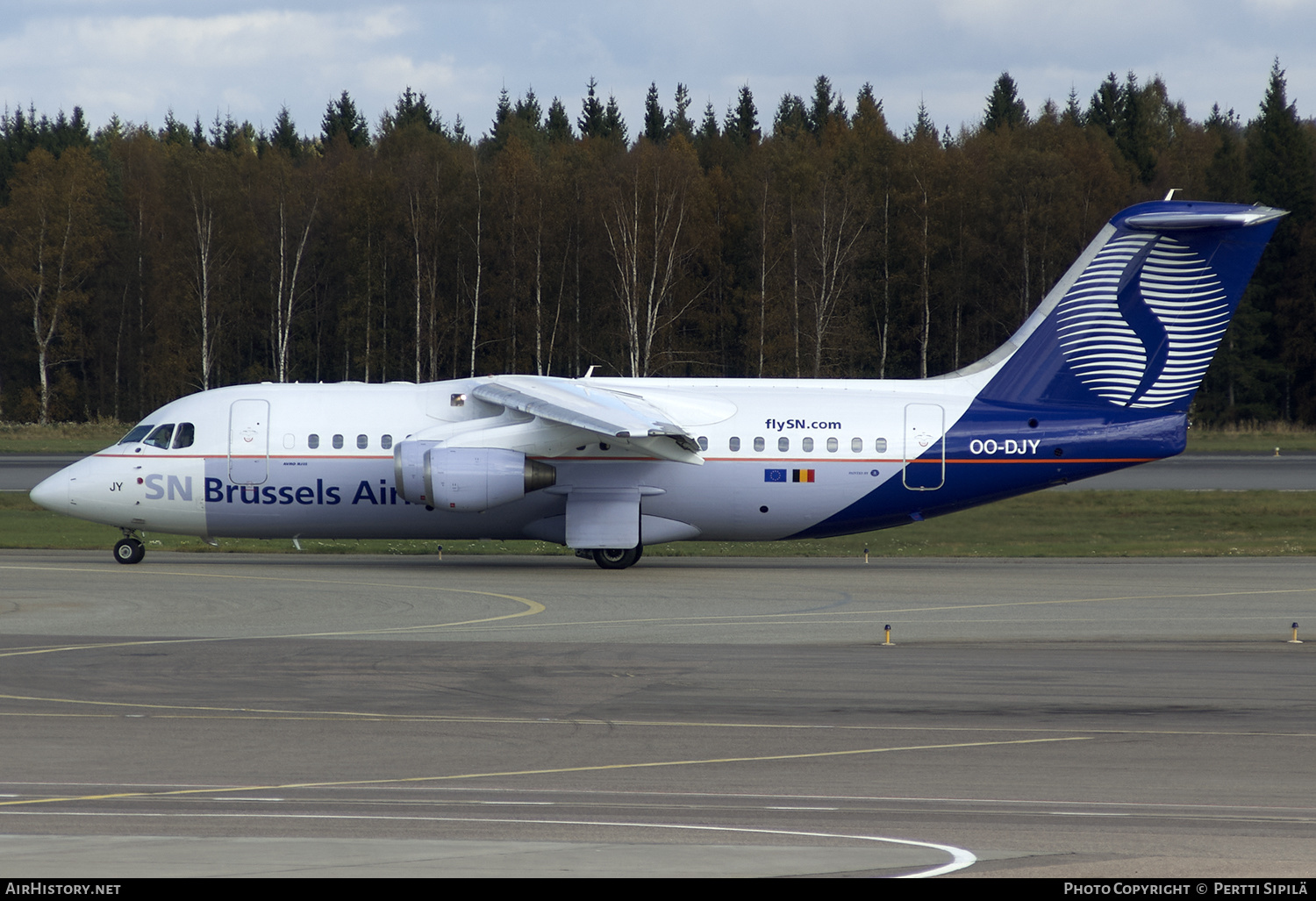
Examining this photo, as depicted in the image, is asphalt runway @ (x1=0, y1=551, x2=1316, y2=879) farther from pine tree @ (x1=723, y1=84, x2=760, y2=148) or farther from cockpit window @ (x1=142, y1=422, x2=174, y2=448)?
pine tree @ (x1=723, y1=84, x2=760, y2=148)

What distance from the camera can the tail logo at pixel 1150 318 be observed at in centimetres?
2831

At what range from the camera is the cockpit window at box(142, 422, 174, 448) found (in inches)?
1157

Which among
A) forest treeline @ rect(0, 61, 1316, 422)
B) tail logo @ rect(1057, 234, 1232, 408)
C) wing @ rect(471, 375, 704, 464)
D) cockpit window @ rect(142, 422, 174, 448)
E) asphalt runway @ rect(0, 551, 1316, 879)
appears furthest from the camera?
forest treeline @ rect(0, 61, 1316, 422)

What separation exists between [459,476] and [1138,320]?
14.5 m

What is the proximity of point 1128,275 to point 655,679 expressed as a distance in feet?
54.7

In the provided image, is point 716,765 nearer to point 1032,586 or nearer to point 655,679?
point 655,679

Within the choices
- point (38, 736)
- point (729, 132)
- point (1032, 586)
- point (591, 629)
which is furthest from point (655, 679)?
point (729, 132)

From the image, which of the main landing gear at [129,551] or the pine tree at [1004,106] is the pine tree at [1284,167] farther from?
the main landing gear at [129,551]

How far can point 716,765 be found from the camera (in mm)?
12328

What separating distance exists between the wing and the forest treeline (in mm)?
38626

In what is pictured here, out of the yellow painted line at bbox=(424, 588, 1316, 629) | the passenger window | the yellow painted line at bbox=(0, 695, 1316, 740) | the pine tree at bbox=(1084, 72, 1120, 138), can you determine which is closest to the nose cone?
the passenger window

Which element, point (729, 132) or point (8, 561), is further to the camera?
point (729, 132)

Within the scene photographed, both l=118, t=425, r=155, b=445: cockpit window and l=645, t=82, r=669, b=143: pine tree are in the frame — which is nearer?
l=118, t=425, r=155, b=445: cockpit window

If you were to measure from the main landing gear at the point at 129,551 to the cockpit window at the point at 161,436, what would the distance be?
209 cm
